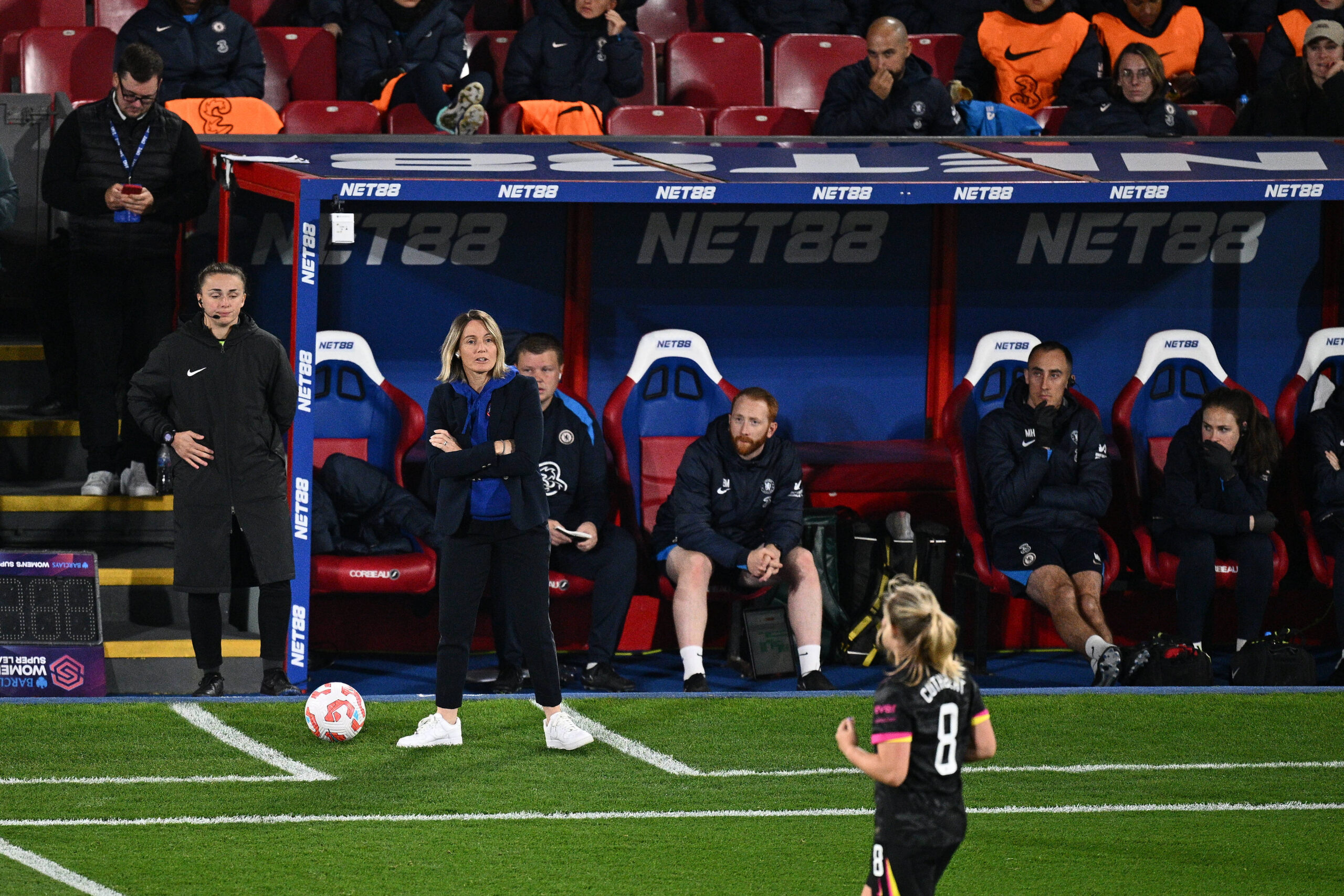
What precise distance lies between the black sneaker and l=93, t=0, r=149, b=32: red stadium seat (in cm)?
657

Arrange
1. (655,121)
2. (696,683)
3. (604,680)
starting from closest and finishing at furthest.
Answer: (696,683), (604,680), (655,121)

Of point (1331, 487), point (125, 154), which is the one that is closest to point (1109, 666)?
point (1331, 487)

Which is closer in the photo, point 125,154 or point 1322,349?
point 125,154

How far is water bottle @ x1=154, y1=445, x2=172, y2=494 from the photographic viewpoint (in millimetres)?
8281

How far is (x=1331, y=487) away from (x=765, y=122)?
3.53 meters

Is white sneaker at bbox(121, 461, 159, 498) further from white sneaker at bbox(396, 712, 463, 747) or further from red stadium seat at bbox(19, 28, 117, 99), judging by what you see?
red stadium seat at bbox(19, 28, 117, 99)

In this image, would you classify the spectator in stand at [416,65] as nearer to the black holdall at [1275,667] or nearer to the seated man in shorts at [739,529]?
the seated man in shorts at [739,529]

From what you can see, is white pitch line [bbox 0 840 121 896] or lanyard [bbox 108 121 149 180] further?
lanyard [bbox 108 121 149 180]

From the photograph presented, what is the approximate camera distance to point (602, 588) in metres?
8.34

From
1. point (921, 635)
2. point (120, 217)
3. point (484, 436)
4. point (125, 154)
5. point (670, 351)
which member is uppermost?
point (125, 154)

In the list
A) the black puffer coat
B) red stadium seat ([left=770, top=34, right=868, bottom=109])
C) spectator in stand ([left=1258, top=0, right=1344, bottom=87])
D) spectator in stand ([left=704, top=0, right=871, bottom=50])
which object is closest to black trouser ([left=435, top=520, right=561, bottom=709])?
the black puffer coat

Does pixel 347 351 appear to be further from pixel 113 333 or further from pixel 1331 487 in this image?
pixel 1331 487

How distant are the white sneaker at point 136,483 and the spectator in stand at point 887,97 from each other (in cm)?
385

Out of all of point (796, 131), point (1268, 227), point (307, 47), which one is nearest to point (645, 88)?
point (796, 131)
